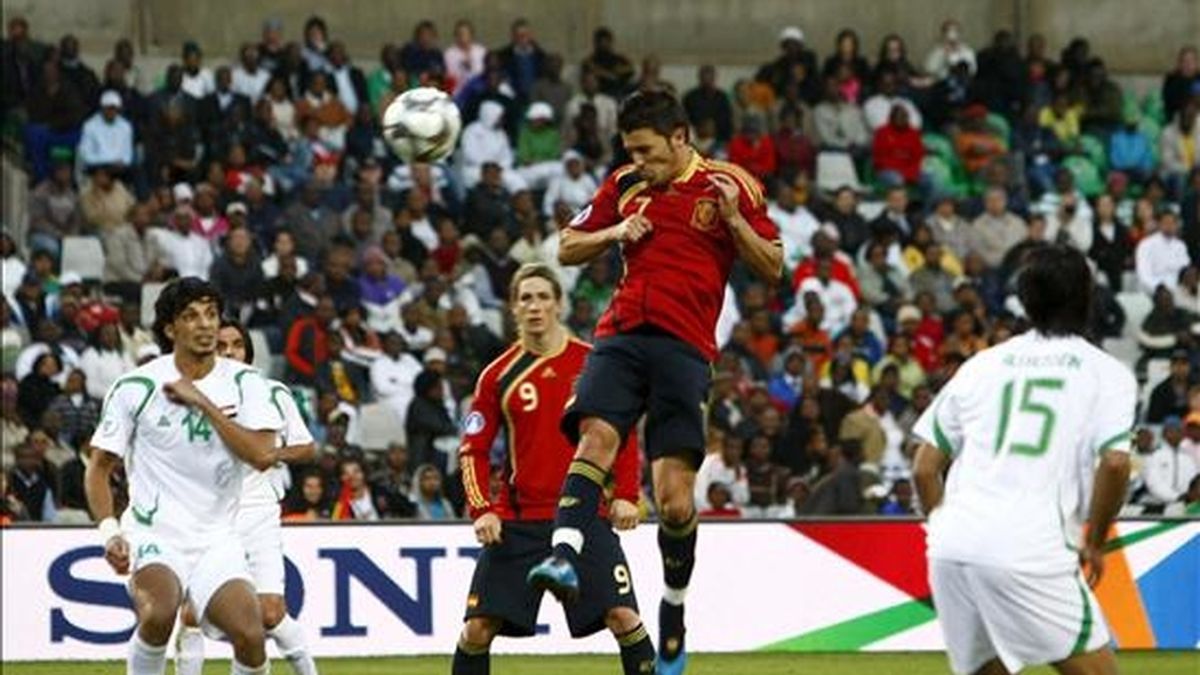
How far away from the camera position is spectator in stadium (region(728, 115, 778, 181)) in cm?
2859

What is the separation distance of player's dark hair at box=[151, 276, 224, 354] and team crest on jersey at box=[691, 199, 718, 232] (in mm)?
1979

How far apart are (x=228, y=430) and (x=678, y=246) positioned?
6.56 ft

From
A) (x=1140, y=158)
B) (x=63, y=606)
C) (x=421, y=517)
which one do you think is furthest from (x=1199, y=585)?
(x=1140, y=158)

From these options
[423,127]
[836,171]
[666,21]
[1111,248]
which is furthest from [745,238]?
[666,21]

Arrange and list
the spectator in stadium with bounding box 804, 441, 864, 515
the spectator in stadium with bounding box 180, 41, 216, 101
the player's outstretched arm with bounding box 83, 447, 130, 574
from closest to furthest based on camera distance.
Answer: the player's outstretched arm with bounding box 83, 447, 130, 574
the spectator in stadium with bounding box 804, 441, 864, 515
the spectator in stadium with bounding box 180, 41, 216, 101

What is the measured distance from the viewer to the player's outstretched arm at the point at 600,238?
11945 millimetres

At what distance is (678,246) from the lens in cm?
1211

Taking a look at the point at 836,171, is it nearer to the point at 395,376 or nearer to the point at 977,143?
the point at 977,143

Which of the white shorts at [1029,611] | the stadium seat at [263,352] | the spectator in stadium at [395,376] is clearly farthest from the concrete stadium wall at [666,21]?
the white shorts at [1029,611]

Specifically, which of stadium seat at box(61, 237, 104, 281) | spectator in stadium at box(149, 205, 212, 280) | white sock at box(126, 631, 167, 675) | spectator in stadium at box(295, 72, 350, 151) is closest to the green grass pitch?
white sock at box(126, 631, 167, 675)

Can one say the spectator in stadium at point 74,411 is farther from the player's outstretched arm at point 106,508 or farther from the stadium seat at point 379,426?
the player's outstretched arm at point 106,508

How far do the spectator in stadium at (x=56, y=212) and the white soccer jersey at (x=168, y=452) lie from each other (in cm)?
1450

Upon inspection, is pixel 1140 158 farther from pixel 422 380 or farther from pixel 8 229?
pixel 8 229

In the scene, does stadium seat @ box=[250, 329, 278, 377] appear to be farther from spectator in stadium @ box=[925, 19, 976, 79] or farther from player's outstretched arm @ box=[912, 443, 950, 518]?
player's outstretched arm @ box=[912, 443, 950, 518]
